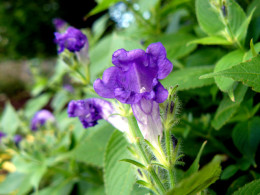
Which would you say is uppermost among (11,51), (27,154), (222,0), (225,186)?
(222,0)

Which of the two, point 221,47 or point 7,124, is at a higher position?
point 7,124

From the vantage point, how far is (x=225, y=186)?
95 centimetres

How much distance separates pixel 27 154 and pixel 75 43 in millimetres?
750

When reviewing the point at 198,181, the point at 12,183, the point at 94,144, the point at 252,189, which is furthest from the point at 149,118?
the point at 12,183

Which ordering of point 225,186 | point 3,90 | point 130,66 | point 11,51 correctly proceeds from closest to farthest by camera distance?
point 130,66, point 225,186, point 11,51, point 3,90

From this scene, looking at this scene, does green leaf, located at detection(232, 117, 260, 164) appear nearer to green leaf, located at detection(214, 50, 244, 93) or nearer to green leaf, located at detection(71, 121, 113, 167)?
green leaf, located at detection(214, 50, 244, 93)

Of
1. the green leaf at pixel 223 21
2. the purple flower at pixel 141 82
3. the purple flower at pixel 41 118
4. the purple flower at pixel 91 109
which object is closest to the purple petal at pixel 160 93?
the purple flower at pixel 141 82

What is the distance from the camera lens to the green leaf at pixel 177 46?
1.06 meters

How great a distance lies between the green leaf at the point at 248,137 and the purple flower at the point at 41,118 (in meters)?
0.93

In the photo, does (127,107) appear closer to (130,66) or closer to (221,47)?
(130,66)

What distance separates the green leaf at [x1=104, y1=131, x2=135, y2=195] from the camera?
712 mm

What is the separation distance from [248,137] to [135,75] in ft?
1.73

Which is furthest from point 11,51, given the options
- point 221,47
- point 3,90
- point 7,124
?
point 221,47

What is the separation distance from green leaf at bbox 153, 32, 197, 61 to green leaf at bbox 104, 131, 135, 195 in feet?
1.34
